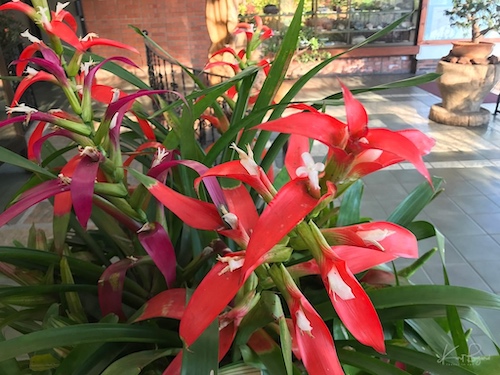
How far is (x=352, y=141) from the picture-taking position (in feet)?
1.13

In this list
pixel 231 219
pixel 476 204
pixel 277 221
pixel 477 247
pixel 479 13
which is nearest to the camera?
pixel 277 221

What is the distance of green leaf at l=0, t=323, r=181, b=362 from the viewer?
1.39 feet

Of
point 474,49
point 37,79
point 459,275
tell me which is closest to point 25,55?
point 37,79

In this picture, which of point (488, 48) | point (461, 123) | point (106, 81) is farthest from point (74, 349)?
point (106, 81)

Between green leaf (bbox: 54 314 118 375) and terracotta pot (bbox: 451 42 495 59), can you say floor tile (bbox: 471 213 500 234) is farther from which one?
green leaf (bbox: 54 314 118 375)

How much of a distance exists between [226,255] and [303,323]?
0.10 m

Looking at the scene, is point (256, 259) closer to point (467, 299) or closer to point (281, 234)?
point (281, 234)

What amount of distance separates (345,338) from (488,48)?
4.82 metres

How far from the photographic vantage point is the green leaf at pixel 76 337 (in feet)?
1.39

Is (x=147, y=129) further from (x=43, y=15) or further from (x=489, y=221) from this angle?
(x=489, y=221)

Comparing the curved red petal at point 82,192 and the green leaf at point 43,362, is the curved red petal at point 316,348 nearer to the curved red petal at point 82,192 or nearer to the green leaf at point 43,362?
the curved red petal at point 82,192

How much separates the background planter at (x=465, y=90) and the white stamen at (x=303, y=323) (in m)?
4.58

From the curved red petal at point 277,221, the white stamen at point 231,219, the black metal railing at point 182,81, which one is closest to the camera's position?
the curved red petal at point 277,221

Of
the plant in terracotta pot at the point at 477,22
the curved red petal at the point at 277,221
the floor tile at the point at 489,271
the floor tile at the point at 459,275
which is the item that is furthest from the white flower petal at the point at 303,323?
the plant in terracotta pot at the point at 477,22
